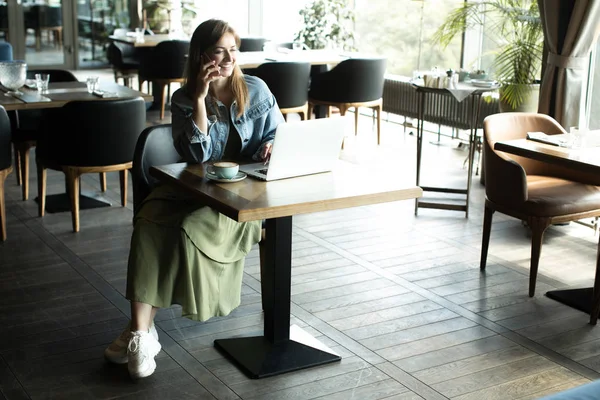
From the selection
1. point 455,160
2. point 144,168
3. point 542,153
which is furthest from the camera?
point 455,160

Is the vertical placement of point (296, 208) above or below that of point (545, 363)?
above

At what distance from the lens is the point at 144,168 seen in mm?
3525

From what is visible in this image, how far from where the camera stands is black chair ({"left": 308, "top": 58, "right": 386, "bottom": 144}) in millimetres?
7035

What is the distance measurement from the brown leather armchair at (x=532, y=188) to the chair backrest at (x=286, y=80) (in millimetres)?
2606

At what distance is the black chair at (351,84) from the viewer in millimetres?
7035

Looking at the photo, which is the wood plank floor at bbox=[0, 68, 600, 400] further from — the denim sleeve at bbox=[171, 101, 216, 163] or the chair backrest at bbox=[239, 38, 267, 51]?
the chair backrest at bbox=[239, 38, 267, 51]

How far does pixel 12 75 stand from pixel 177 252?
2577 mm

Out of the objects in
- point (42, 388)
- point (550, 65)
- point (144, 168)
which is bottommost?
point (42, 388)

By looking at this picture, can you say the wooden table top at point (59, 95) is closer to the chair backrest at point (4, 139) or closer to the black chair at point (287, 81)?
the chair backrest at point (4, 139)

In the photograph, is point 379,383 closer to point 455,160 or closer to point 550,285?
point 550,285

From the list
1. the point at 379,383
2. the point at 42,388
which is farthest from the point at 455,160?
the point at 42,388

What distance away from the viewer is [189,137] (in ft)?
10.6

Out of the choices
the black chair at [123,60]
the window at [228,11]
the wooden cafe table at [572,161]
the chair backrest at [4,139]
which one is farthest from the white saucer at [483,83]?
the window at [228,11]

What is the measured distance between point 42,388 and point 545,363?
1959 millimetres
